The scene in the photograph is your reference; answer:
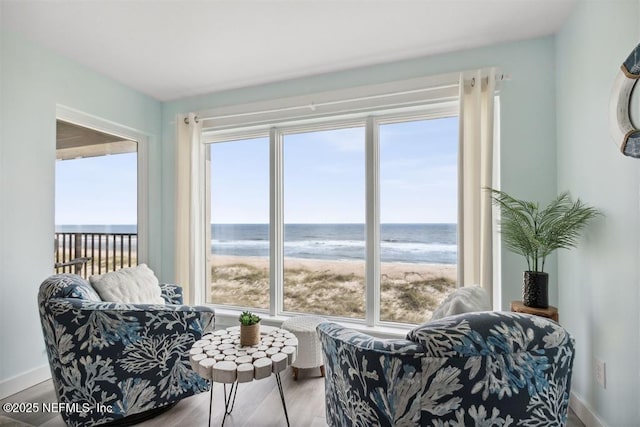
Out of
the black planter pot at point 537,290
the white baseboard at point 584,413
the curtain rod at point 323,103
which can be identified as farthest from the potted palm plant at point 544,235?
the curtain rod at point 323,103

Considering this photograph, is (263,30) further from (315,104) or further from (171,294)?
(171,294)

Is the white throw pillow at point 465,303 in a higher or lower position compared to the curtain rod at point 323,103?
lower

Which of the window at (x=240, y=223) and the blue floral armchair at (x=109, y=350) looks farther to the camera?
the window at (x=240, y=223)

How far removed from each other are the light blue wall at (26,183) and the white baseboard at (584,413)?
3815mm

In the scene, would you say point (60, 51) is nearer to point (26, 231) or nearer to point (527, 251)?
point (26, 231)

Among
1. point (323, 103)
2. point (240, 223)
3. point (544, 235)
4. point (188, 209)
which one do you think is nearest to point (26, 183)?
point (188, 209)

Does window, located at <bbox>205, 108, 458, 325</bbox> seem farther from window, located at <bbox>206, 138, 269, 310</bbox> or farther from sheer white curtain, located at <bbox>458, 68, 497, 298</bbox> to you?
sheer white curtain, located at <bbox>458, 68, 497, 298</bbox>

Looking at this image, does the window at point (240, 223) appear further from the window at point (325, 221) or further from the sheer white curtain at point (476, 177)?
the sheer white curtain at point (476, 177)

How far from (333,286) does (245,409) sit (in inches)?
61.2

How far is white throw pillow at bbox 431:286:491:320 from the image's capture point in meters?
1.38

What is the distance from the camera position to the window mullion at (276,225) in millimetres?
3217

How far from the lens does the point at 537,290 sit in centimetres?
191

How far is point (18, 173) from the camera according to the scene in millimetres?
2264

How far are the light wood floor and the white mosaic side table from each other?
43 cm
